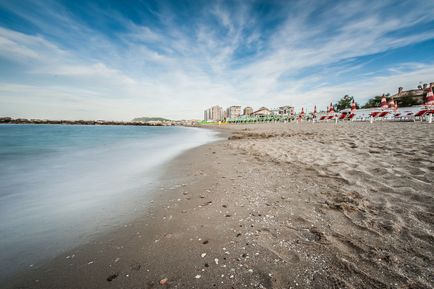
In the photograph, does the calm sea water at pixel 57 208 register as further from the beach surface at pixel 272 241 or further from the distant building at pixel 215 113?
the distant building at pixel 215 113

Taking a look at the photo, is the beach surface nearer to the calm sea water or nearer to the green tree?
the calm sea water


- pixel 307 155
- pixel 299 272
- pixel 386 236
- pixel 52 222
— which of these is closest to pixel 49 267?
pixel 52 222

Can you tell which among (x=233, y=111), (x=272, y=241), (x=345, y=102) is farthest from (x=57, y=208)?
(x=233, y=111)

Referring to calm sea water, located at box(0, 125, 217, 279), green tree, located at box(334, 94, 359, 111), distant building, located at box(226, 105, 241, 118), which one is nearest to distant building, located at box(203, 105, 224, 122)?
distant building, located at box(226, 105, 241, 118)

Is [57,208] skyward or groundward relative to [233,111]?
groundward

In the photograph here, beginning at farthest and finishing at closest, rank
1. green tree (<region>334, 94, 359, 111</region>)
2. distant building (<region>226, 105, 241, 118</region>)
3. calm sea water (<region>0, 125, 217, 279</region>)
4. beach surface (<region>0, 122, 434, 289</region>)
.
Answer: distant building (<region>226, 105, 241, 118</region>) < green tree (<region>334, 94, 359, 111</region>) < calm sea water (<region>0, 125, 217, 279</region>) < beach surface (<region>0, 122, 434, 289</region>)

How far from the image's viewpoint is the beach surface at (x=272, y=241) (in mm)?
1679

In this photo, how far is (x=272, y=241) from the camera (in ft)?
7.07

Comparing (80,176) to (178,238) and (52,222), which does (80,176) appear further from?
(178,238)

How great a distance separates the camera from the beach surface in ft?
5.51

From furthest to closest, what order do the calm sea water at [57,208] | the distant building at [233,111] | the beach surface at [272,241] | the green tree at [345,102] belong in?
the distant building at [233,111] → the green tree at [345,102] → the calm sea water at [57,208] → the beach surface at [272,241]

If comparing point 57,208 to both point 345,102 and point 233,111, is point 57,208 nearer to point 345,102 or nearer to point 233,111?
point 345,102

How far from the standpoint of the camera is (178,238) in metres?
2.34

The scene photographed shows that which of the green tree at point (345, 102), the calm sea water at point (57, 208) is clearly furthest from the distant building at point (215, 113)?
the calm sea water at point (57, 208)
